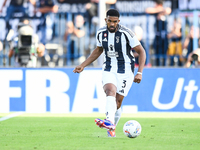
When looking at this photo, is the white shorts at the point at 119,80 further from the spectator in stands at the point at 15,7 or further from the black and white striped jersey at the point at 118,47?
the spectator in stands at the point at 15,7

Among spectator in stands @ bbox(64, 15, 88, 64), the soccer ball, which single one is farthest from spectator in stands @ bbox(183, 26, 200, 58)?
the soccer ball

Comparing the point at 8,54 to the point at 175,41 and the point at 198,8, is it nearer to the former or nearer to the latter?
the point at 175,41

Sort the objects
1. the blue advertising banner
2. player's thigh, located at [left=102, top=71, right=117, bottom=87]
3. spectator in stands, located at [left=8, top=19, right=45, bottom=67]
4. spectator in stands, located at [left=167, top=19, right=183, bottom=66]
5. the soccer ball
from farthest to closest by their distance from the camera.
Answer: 1. spectator in stands, located at [left=167, top=19, right=183, bottom=66]
2. spectator in stands, located at [left=8, top=19, right=45, bottom=67]
3. the blue advertising banner
4. player's thigh, located at [left=102, top=71, right=117, bottom=87]
5. the soccer ball

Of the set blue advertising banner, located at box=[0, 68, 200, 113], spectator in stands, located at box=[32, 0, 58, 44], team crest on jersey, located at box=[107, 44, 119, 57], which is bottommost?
blue advertising banner, located at box=[0, 68, 200, 113]

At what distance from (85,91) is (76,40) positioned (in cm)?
459

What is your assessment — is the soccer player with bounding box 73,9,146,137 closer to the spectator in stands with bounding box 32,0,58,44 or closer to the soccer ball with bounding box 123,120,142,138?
the soccer ball with bounding box 123,120,142,138

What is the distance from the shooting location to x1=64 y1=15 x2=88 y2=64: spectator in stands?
53.0 ft

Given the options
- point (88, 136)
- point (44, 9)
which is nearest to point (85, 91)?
point (88, 136)

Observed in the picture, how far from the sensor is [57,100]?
39.0 feet

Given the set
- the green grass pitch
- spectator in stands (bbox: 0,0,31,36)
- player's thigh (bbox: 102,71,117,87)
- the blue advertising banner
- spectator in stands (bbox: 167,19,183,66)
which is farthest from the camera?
spectator in stands (bbox: 0,0,31,36)

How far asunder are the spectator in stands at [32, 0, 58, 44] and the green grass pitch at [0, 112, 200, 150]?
6.76m

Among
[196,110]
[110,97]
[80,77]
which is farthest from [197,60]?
[110,97]

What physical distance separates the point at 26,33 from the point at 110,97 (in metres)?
7.85

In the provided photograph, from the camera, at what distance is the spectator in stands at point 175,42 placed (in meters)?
16.0
